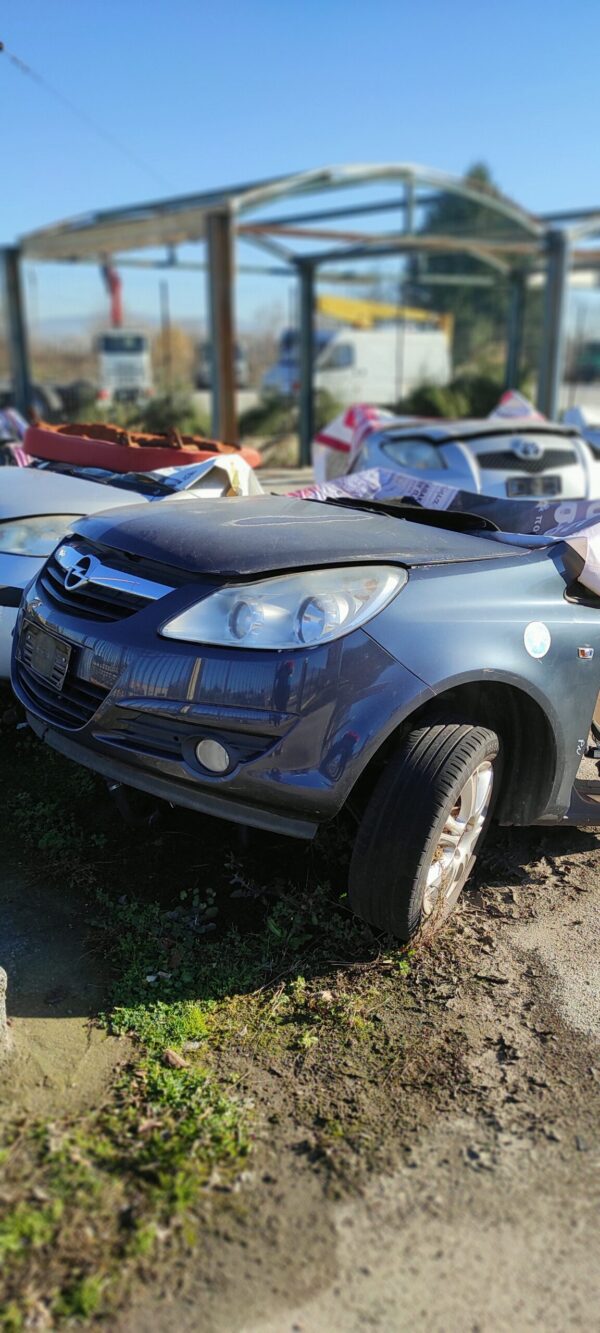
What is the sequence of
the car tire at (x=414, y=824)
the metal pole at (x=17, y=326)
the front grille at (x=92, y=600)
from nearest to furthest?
the car tire at (x=414, y=824) → the front grille at (x=92, y=600) → the metal pole at (x=17, y=326)

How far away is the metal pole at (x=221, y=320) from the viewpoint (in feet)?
43.5

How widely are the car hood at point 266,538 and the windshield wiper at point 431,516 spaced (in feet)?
0.64

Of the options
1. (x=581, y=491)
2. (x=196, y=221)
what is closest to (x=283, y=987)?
(x=581, y=491)

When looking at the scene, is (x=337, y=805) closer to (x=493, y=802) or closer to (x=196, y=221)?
(x=493, y=802)

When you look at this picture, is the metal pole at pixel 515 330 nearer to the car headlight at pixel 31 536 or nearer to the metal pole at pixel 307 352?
the metal pole at pixel 307 352

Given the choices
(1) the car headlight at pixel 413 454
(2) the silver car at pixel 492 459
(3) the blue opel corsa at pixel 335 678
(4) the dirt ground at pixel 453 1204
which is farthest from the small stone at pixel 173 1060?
(1) the car headlight at pixel 413 454

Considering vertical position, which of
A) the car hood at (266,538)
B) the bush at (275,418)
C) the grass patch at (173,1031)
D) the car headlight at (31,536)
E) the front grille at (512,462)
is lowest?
the bush at (275,418)

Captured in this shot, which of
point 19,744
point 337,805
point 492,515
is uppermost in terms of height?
point 492,515

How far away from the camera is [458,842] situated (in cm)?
321

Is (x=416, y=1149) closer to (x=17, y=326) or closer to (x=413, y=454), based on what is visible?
(x=413, y=454)

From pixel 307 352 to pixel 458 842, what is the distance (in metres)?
16.0

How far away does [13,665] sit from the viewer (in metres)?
3.64

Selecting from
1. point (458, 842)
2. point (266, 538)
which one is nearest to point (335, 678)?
point (266, 538)

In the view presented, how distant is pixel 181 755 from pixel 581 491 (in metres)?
6.34
